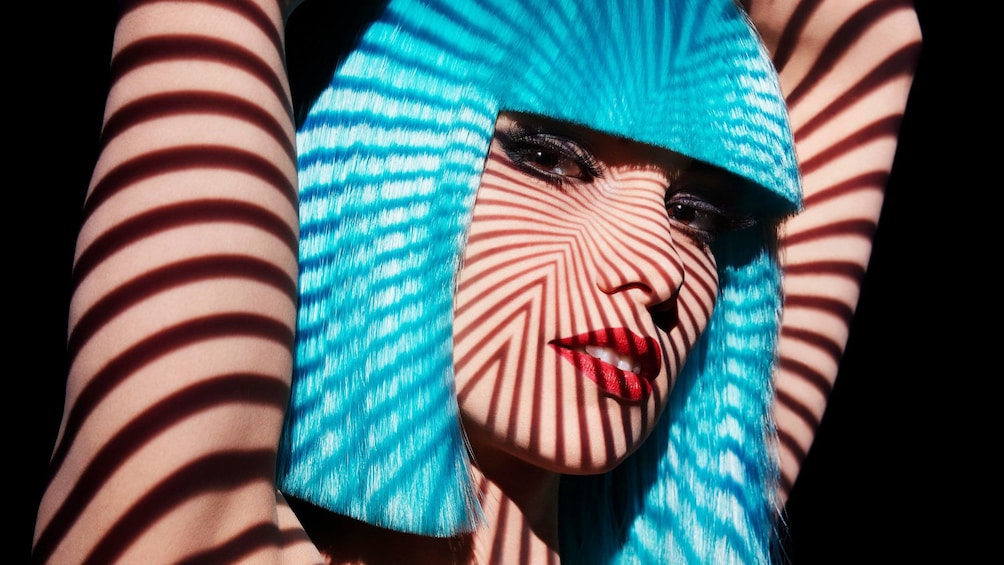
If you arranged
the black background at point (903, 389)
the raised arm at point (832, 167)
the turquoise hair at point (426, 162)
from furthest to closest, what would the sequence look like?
the black background at point (903, 389)
the raised arm at point (832, 167)
the turquoise hair at point (426, 162)

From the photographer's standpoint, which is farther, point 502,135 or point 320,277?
point 502,135

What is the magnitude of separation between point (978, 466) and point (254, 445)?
212 cm

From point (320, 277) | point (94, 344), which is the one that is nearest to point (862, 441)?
point (320, 277)

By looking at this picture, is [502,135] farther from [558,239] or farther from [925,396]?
[925,396]

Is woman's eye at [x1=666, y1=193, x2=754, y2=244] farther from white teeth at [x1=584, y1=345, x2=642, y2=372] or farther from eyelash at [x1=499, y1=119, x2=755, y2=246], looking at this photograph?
white teeth at [x1=584, y1=345, x2=642, y2=372]

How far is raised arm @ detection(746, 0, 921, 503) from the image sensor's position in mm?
1596

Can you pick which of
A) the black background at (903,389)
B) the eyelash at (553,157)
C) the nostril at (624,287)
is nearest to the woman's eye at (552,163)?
the eyelash at (553,157)

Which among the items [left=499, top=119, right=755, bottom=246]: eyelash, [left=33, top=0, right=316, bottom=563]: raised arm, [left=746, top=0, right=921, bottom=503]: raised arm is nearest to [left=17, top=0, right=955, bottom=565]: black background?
[left=746, top=0, right=921, bottom=503]: raised arm

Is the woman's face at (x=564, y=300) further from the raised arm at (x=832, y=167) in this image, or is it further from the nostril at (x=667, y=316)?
the raised arm at (x=832, y=167)

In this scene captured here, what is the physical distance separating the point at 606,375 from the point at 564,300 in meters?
0.11

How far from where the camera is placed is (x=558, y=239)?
3.93ft

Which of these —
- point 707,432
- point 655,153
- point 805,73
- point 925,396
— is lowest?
point 707,432

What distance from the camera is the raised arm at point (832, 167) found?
160cm

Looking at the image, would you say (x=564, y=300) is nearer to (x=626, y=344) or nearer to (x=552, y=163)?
(x=626, y=344)
